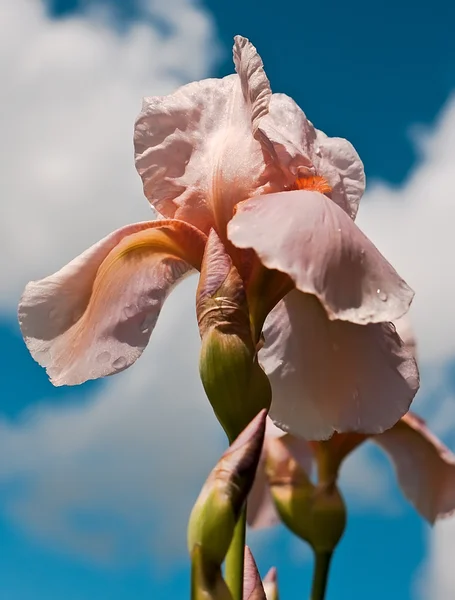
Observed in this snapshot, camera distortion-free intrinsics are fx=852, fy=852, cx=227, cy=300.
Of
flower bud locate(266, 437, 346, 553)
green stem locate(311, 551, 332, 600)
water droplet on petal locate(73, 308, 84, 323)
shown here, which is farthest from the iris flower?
flower bud locate(266, 437, 346, 553)

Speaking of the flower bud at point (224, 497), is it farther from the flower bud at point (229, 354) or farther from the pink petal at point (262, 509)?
the pink petal at point (262, 509)

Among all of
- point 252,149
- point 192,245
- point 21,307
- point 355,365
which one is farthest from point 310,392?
point 21,307

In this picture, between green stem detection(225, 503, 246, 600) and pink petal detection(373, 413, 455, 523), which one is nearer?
green stem detection(225, 503, 246, 600)

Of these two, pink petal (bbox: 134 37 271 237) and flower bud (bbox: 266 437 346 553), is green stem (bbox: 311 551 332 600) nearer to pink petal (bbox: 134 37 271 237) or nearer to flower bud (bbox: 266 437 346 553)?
flower bud (bbox: 266 437 346 553)

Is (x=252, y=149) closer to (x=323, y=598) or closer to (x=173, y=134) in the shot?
(x=173, y=134)

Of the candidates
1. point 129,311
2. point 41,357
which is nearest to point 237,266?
point 129,311

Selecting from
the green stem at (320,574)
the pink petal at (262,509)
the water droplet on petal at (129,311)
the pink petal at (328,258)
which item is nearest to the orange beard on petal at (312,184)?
the pink petal at (328,258)

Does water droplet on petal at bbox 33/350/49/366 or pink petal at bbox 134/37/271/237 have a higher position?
pink petal at bbox 134/37/271/237

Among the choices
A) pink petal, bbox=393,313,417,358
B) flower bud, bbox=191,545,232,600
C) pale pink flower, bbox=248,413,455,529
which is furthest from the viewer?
pale pink flower, bbox=248,413,455,529
